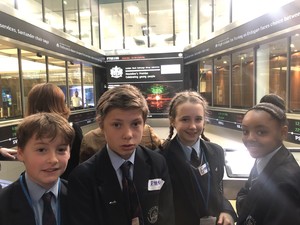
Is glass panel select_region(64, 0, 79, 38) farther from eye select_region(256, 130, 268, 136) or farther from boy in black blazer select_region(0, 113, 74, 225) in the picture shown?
eye select_region(256, 130, 268, 136)

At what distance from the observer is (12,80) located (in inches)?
243

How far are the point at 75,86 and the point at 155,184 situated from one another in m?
8.97

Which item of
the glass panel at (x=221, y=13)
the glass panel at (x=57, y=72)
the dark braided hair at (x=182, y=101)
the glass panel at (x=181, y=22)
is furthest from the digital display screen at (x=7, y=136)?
the glass panel at (x=181, y=22)

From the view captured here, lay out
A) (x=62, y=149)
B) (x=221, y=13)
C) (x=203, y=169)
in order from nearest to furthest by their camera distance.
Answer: (x=62, y=149) → (x=203, y=169) → (x=221, y=13)

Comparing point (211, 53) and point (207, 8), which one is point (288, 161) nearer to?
point (211, 53)

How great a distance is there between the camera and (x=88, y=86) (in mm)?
10836

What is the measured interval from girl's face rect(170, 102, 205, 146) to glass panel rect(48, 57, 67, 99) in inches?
280

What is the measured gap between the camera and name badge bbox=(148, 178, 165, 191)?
4.00 feet

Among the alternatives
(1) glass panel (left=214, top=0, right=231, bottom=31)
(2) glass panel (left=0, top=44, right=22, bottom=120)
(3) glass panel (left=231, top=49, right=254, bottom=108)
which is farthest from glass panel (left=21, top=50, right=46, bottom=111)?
(1) glass panel (left=214, top=0, right=231, bottom=31)

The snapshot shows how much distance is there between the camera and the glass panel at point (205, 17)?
10.4 metres

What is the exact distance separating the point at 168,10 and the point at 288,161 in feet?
41.6

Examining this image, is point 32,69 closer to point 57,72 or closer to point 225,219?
point 57,72

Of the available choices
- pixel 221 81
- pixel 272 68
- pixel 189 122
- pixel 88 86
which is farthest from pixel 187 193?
pixel 88 86

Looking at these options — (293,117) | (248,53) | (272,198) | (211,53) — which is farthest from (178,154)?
(211,53)
